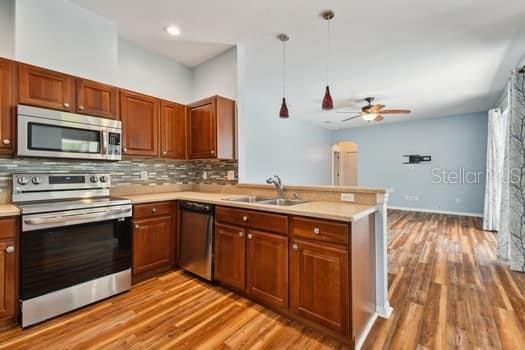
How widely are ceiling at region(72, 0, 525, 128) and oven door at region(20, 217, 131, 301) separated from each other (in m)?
2.12

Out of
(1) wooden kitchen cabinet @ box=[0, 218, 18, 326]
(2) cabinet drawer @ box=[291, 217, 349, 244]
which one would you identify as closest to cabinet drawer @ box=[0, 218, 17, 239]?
(1) wooden kitchen cabinet @ box=[0, 218, 18, 326]

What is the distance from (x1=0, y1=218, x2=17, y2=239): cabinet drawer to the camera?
1.71 m

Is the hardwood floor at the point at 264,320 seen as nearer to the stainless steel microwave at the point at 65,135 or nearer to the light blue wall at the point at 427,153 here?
the stainless steel microwave at the point at 65,135

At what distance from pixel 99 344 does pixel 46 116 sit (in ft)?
5.97

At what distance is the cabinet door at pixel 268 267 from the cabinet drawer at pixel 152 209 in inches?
43.5

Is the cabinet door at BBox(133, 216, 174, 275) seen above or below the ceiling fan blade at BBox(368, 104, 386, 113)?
below

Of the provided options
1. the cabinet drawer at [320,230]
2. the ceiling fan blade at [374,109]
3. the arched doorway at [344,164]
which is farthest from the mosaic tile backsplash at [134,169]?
the arched doorway at [344,164]

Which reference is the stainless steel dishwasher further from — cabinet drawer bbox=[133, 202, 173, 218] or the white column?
the white column

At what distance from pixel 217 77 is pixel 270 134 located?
2.80 metres

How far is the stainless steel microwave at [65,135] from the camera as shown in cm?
196

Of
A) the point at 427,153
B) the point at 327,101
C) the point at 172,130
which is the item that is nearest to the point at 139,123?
the point at 172,130

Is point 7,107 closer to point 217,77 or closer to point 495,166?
point 217,77

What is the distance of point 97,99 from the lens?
2.40 meters

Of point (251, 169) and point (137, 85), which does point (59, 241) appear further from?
point (251, 169)
